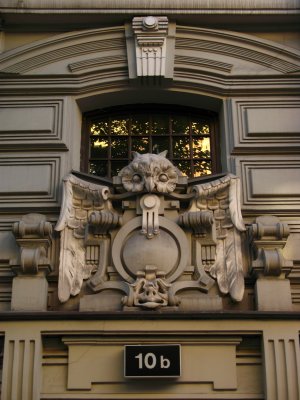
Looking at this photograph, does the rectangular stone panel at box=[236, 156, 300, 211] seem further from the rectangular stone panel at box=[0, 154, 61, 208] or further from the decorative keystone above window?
the rectangular stone panel at box=[0, 154, 61, 208]

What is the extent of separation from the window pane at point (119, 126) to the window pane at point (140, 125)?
9 centimetres

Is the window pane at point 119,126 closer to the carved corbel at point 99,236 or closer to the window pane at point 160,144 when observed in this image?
the window pane at point 160,144

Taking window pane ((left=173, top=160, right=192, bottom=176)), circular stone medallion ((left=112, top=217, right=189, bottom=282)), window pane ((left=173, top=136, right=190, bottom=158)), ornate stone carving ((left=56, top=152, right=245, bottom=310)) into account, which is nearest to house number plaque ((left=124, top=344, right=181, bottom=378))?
ornate stone carving ((left=56, top=152, right=245, bottom=310))

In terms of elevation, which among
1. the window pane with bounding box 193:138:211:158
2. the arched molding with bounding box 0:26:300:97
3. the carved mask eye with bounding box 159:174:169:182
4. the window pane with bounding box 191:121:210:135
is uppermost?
the arched molding with bounding box 0:26:300:97

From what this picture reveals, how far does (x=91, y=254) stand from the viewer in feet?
30.3

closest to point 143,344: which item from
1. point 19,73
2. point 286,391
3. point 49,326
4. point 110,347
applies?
point 110,347

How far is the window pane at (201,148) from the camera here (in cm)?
1046

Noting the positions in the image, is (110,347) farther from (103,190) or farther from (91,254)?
(103,190)

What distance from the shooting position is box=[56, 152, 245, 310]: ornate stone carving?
8.91 m

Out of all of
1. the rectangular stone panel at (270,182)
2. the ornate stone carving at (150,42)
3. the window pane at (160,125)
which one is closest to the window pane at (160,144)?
the window pane at (160,125)

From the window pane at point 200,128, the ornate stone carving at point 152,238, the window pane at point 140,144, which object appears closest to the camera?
the ornate stone carving at point 152,238

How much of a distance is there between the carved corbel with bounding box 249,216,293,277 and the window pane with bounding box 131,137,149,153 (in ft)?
7.62

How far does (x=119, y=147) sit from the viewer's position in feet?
34.7

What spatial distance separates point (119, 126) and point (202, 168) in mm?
1484
